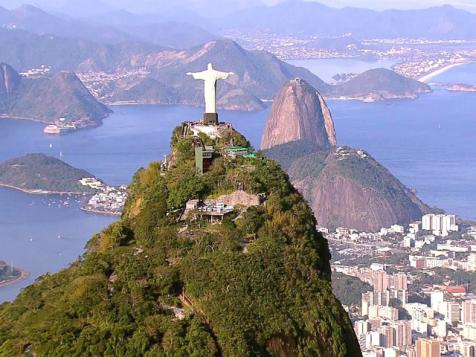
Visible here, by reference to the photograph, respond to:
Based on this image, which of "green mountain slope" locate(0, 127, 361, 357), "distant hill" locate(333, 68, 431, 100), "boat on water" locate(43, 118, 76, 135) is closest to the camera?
"green mountain slope" locate(0, 127, 361, 357)

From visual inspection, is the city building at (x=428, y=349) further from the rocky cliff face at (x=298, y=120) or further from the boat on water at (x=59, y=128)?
the boat on water at (x=59, y=128)

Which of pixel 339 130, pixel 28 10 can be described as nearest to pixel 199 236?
pixel 339 130

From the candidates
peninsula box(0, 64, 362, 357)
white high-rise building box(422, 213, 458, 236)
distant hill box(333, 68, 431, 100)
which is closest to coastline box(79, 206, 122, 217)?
white high-rise building box(422, 213, 458, 236)

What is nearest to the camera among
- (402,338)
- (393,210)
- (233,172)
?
(233,172)

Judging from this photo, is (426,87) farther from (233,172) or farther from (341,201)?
(233,172)

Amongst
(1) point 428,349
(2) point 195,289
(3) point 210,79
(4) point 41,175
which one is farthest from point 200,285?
(4) point 41,175

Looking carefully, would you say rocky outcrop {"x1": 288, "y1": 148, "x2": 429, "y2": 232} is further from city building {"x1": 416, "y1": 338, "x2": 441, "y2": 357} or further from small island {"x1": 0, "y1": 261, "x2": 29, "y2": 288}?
city building {"x1": 416, "y1": 338, "x2": 441, "y2": 357}

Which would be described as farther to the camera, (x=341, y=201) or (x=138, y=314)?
(x=341, y=201)
